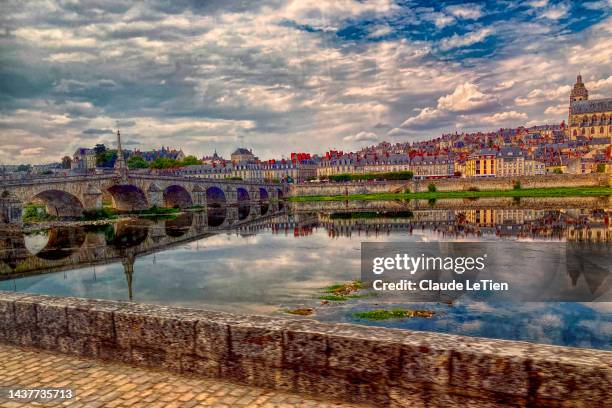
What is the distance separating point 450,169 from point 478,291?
109634 mm

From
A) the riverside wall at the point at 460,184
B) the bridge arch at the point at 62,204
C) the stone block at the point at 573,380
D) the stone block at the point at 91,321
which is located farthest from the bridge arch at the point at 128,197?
the stone block at the point at 573,380

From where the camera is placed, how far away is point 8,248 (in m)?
30.3

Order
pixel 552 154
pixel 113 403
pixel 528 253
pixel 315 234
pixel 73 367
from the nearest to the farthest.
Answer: pixel 113 403 → pixel 73 367 → pixel 528 253 → pixel 315 234 → pixel 552 154

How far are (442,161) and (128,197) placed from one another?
277ft

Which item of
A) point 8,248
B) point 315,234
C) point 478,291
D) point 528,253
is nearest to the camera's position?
point 478,291

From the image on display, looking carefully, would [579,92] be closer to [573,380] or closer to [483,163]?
[483,163]

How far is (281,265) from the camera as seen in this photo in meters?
21.6

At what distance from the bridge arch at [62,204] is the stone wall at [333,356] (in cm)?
4854

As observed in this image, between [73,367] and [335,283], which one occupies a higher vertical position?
[73,367]

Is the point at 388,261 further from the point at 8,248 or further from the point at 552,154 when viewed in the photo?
the point at 552,154

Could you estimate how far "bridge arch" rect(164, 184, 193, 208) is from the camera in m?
69.7

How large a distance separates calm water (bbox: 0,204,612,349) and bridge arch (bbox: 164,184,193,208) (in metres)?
25.2

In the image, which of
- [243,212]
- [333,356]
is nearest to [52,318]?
[333,356]

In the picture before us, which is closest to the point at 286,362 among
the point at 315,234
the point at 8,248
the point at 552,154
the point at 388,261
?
the point at 388,261
